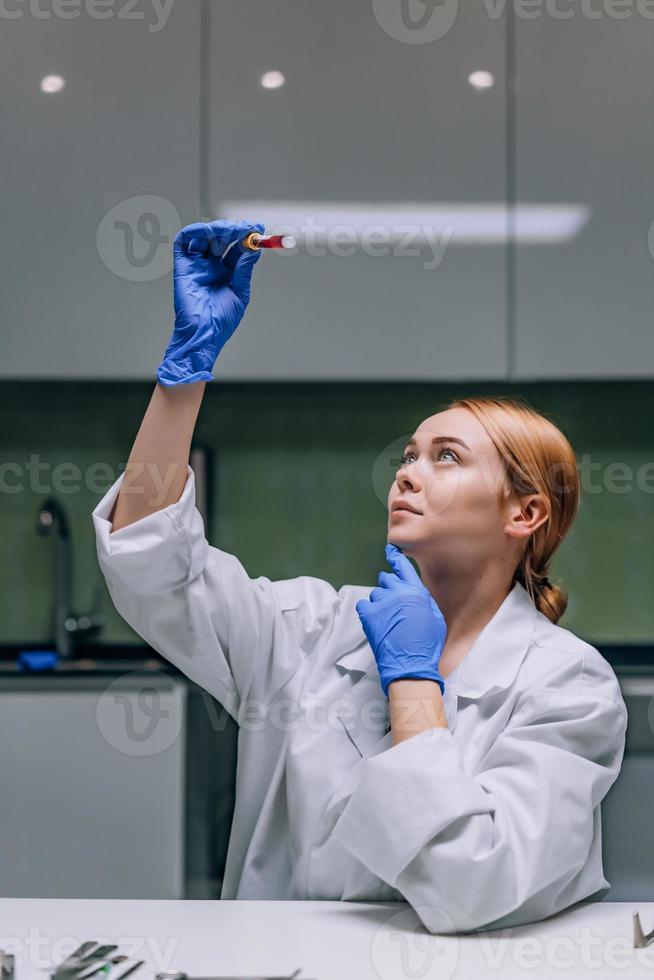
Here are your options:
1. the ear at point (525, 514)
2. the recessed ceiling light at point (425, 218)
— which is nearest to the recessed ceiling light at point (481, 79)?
the recessed ceiling light at point (425, 218)

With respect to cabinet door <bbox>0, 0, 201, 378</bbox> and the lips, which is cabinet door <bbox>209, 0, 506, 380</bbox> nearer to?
cabinet door <bbox>0, 0, 201, 378</bbox>

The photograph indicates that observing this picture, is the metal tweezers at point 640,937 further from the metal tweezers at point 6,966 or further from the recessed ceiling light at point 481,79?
the recessed ceiling light at point 481,79

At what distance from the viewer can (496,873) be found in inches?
34.8

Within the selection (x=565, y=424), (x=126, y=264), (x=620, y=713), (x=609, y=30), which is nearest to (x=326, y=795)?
(x=620, y=713)

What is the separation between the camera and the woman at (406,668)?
3.00 ft

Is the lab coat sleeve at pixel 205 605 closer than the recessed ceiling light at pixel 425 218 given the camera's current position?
Yes

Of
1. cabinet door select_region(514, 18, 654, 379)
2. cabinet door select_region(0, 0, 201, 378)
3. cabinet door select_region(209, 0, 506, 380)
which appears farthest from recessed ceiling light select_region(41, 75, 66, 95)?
cabinet door select_region(514, 18, 654, 379)

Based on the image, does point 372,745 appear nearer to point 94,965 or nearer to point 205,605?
point 205,605

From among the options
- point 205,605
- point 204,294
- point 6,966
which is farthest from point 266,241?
point 6,966

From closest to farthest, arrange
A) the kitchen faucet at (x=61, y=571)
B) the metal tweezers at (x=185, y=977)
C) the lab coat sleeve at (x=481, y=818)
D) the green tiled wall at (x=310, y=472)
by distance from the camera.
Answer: the metal tweezers at (x=185, y=977), the lab coat sleeve at (x=481, y=818), the kitchen faucet at (x=61, y=571), the green tiled wall at (x=310, y=472)

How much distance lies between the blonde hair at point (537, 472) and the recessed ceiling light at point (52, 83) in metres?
1.38

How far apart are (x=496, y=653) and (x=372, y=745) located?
0.18 m

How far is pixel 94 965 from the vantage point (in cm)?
75

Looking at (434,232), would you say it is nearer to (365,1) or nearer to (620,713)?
(365,1)
